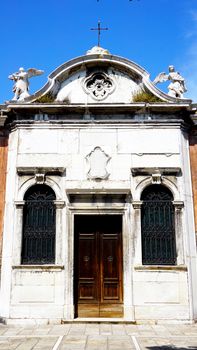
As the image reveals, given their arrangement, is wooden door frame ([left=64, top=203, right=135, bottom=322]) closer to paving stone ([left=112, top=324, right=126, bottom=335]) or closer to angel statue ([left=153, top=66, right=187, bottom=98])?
paving stone ([left=112, top=324, right=126, bottom=335])

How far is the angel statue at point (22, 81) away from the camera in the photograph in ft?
36.1

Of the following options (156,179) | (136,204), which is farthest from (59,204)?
(156,179)

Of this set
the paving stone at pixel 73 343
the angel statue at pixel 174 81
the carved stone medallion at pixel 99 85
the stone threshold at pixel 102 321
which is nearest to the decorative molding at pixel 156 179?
the angel statue at pixel 174 81

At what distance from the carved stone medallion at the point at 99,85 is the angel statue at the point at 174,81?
4.34ft

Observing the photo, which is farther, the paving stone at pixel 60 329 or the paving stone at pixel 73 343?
the paving stone at pixel 60 329

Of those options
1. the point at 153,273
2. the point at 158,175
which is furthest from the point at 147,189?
the point at 153,273

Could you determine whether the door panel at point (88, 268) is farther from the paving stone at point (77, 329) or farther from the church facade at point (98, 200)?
the paving stone at point (77, 329)

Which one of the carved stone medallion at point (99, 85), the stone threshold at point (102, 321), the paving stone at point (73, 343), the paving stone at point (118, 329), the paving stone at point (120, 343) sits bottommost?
the paving stone at point (120, 343)

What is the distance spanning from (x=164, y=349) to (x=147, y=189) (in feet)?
14.9

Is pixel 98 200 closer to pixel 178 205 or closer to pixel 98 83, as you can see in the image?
pixel 178 205

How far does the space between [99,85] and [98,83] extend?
73mm

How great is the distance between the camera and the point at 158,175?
1018 cm

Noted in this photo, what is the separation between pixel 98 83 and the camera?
11141mm

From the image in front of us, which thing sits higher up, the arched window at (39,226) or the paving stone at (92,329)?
the arched window at (39,226)
